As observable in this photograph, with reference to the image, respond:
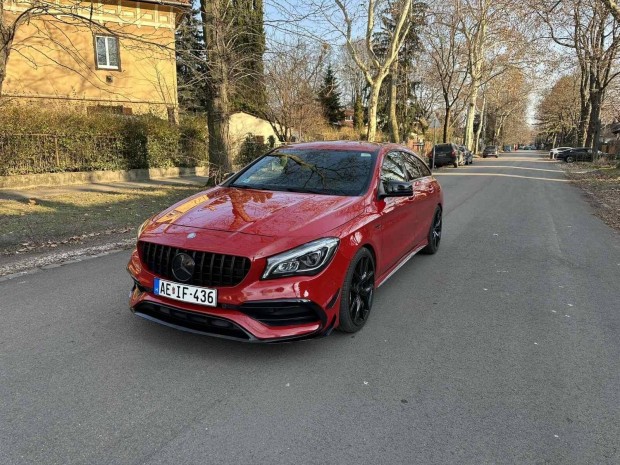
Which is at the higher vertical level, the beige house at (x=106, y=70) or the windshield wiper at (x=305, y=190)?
the beige house at (x=106, y=70)

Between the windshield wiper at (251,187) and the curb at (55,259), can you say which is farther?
the curb at (55,259)

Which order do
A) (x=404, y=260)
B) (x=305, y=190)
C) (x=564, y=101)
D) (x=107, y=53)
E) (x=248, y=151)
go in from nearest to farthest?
(x=305, y=190) → (x=404, y=260) → (x=248, y=151) → (x=107, y=53) → (x=564, y=101)

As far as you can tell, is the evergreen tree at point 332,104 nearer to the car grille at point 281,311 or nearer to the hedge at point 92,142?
the hedge at point 92,142

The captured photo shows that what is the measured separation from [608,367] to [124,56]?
22557 millimetres

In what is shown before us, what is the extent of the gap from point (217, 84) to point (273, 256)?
32.1ft

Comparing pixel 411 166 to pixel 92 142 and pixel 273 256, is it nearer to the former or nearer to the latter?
pixel 273 256

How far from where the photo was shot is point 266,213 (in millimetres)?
3703

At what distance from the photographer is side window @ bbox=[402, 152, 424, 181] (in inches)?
225

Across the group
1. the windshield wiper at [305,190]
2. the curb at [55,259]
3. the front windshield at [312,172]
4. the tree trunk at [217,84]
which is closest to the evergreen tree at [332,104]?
→ the tree trunk at [217,84]

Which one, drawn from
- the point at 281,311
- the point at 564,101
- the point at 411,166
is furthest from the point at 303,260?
the point at 564,101

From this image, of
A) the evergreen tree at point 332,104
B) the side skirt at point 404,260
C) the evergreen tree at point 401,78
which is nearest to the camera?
the side skirt at point 404,260

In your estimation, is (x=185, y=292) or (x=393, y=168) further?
(x=393, y=168)

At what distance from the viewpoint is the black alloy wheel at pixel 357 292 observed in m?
3.58

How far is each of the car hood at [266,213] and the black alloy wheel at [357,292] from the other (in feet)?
1.28
